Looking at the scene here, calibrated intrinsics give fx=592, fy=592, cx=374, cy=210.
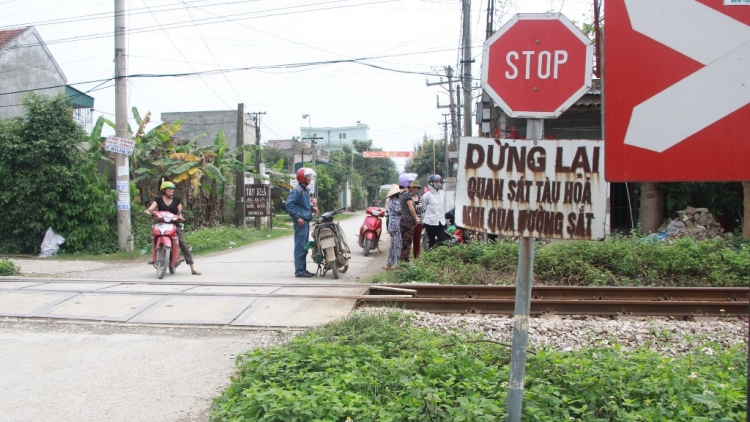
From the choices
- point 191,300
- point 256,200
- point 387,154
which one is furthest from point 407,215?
point 387,154

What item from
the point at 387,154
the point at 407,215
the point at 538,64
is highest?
the point at 387,154

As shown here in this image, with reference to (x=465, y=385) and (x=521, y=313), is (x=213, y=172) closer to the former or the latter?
(x=465, y=385)

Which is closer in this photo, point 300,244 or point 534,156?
point 534,156

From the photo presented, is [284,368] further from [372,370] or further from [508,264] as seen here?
[508,264]

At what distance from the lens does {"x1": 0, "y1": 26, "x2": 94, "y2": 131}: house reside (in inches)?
1086

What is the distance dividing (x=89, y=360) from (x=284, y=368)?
6.81ft

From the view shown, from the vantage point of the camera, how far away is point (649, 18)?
2.04 meters

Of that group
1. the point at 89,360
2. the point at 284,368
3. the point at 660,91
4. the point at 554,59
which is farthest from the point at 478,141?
the point at 89,360

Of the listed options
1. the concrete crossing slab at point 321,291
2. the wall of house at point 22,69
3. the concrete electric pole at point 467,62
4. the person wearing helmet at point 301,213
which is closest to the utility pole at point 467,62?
the concrete electric pole at point 467,62

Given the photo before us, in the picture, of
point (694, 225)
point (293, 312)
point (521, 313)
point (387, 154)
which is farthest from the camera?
point (387, 154)

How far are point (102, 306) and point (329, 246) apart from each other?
3.65m

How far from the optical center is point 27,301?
738 cm

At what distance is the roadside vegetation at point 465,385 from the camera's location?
3.30 metres

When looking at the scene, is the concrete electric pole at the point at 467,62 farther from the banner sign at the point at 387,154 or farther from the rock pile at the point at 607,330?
the banner sign at the point at 387,154
